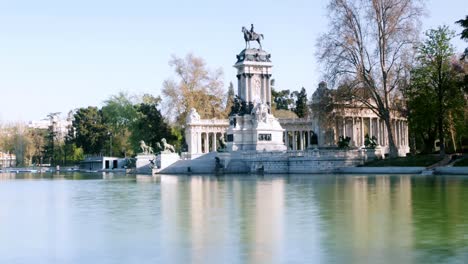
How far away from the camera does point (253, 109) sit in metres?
66.1

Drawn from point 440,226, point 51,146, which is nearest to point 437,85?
point 440,226

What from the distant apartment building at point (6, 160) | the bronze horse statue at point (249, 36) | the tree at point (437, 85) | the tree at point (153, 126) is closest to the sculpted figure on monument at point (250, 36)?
the bronze horse statue at point (249, 36)

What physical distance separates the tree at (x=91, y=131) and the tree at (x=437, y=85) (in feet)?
237

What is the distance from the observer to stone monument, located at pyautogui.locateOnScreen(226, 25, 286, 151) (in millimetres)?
65750

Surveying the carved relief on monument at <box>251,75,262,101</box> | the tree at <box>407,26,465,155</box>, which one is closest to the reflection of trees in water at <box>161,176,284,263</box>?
the tree at <box>407,26,465,155</box>

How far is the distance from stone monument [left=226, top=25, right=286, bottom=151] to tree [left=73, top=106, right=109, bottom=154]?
53.9m

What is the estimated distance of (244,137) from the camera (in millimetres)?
66062

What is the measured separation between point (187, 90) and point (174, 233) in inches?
2940

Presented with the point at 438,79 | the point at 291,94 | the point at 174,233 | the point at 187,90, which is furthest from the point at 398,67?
the point at 291,94

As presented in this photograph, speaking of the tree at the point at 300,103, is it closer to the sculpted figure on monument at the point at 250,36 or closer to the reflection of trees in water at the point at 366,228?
the sculpted figure on monument at the point at 250,36

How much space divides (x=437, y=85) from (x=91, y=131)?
75.8 metres

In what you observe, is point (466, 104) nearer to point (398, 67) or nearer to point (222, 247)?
point (398, 67)

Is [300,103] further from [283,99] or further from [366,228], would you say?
[366,228]

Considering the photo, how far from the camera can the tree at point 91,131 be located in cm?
11569
